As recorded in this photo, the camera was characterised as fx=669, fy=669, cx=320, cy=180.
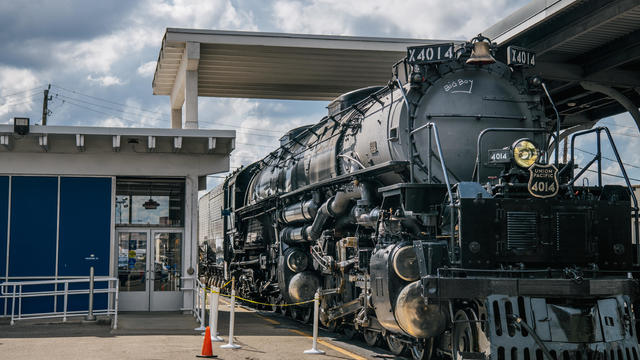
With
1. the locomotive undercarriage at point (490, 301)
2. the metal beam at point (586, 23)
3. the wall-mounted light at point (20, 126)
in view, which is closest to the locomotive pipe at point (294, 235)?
the locomotive undercarriage at point (490, 301)

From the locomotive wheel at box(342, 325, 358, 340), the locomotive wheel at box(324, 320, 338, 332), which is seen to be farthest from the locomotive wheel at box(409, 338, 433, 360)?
the locomotive wheel at box(324, 320, 338, 332)

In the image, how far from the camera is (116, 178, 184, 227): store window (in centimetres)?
1627

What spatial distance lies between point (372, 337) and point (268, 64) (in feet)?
33.3

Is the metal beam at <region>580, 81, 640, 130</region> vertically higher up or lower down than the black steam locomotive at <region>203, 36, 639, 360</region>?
higher up

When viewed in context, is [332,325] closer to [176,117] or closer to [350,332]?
[350,332]

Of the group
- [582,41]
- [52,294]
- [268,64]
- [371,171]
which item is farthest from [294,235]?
[582,41]

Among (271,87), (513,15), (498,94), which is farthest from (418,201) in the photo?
(271,87)

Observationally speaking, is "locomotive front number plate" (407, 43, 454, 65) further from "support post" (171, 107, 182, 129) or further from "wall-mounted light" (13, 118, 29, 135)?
"support post" (171, 107, 182, 129)

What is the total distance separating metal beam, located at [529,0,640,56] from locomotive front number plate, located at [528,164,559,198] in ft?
19.4

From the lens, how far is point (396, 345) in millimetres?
10070

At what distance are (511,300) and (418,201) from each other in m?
1.94

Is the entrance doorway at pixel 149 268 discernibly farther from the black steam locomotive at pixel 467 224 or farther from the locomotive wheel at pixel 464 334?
the locomotive wheel at pixel 464 334

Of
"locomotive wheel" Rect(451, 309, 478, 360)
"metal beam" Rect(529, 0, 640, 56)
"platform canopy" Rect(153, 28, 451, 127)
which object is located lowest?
"locomotive wheel" Rect(451, 309, 478, 360)

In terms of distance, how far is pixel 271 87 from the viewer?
2161cm
